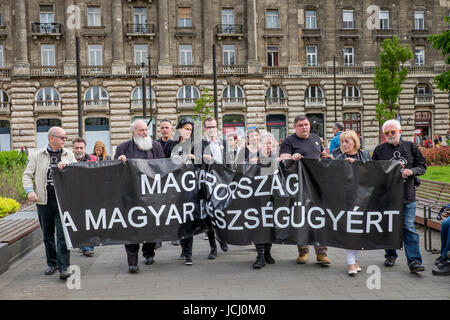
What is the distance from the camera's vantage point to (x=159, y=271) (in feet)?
21.0

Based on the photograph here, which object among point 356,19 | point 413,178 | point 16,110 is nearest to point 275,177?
point 413,178

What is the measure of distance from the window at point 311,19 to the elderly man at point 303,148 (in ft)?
117

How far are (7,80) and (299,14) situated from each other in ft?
88.3

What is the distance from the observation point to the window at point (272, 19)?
3888 cm

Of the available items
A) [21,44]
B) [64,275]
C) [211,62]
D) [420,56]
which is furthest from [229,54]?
[64,275]

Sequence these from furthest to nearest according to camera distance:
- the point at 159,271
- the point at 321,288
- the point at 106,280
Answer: the point at 159,271 → the point at 106,280 → the point at 321,288

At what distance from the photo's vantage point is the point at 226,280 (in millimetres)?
5797

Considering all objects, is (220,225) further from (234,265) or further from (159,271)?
(159,271)

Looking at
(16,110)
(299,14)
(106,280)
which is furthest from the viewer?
(299,14)

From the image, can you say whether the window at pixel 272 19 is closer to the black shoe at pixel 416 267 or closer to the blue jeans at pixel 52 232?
the blue jeans at pixel 52 232

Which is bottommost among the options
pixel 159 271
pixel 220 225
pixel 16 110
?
pixel 159 271

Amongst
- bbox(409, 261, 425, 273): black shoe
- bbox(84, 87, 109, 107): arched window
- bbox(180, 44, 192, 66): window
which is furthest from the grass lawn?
bbox(84, 87, 109, 107): arched window

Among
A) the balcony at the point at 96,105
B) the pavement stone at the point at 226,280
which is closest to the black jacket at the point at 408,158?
the pavement stone at the point at 226,280

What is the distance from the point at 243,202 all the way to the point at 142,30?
34.0 m
